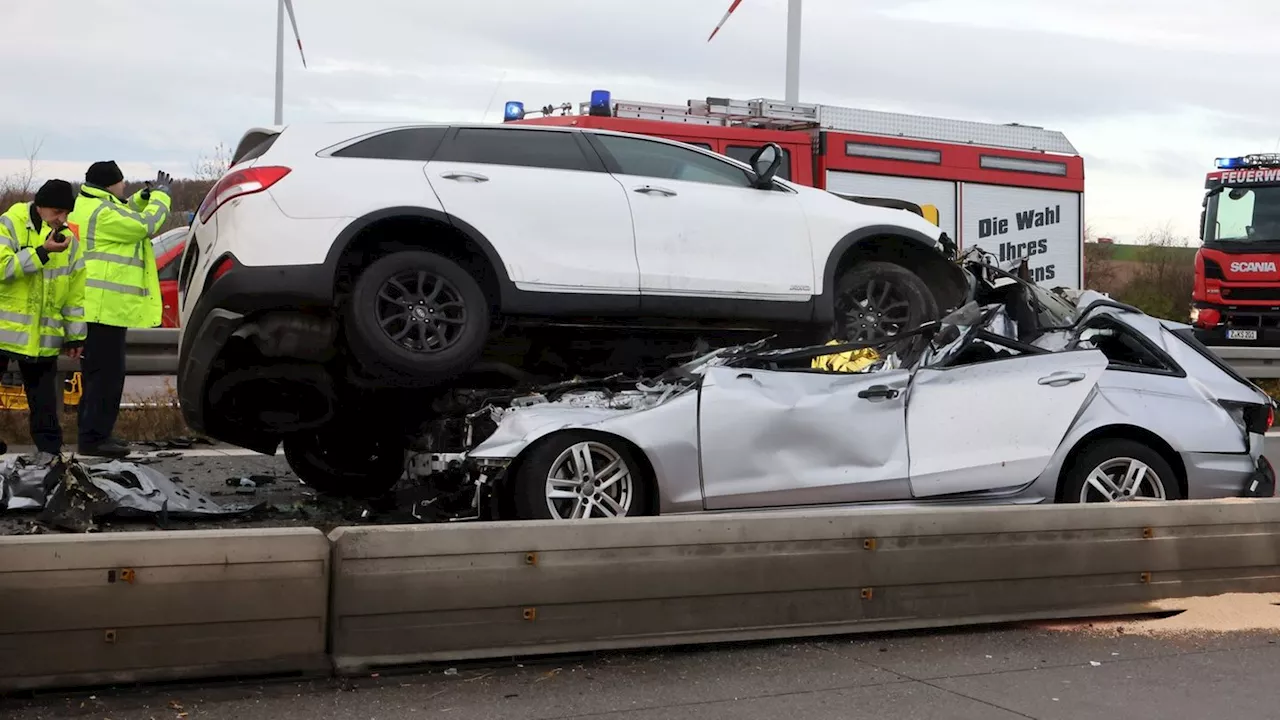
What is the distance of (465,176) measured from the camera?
22.0ft

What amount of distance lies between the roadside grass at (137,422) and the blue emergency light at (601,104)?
4.19m

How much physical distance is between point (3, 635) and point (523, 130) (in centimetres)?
376

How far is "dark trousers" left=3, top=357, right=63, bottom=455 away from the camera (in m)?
8.80

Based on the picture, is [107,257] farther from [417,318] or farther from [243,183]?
[417,318]

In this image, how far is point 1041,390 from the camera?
6.34 meters

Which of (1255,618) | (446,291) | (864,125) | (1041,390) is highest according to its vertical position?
(864,125)

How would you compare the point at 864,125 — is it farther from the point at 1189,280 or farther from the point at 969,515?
the point at 1189,280

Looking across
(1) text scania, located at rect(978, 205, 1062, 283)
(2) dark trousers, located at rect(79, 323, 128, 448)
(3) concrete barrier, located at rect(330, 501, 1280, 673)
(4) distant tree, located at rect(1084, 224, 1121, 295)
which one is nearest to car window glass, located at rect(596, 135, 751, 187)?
(3) concrete barrier, located at rect(330, 501, 1280, 673)

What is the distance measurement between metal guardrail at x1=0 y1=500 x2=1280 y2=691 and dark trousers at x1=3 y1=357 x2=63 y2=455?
15.7 feet

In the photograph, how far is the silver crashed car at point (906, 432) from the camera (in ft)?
19.6

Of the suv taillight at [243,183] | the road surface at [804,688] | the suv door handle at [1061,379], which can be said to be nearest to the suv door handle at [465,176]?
the suv taillight at [243,183]

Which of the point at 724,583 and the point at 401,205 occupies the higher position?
the point at 401,205

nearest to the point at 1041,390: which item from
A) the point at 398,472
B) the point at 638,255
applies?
the point at 638,255

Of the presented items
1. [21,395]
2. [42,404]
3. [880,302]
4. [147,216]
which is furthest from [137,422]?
[880,302]
